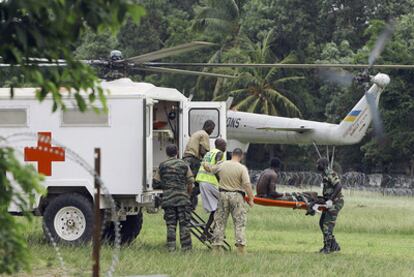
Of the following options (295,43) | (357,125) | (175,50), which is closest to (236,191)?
(175,50)

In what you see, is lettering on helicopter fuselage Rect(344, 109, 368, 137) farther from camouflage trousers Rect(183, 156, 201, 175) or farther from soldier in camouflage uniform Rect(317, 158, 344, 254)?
soldier in camouflage uniform Rect(317, 158, 344, 254)

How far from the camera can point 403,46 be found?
4838 cm

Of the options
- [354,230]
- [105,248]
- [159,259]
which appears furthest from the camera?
[354,230]

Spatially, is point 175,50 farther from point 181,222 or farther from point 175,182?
point 181,222

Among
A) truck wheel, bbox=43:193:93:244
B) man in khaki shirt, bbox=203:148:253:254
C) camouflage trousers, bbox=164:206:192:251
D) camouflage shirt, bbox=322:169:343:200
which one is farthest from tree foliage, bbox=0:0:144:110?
camouflage shirt, bbox=322:169:343:200

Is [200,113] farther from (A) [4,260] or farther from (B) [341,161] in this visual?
(B) [341,161]

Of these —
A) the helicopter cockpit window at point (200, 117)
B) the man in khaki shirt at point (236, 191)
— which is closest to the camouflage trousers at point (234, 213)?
the man in khaki shirt at point (236, 191)

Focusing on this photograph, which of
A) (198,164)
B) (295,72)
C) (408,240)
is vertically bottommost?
(408,240)

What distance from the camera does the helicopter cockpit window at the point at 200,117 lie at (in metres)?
19.0

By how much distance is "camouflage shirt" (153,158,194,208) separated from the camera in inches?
620

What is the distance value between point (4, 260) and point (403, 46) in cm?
4271

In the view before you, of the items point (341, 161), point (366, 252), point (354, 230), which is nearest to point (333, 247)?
point (366, 252)

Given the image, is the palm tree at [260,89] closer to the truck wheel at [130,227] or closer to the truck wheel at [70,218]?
the truck wheel at [130,227]

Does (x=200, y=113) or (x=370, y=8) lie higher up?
(x=370, y=8)
